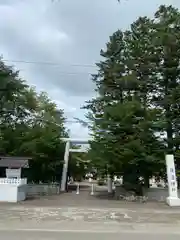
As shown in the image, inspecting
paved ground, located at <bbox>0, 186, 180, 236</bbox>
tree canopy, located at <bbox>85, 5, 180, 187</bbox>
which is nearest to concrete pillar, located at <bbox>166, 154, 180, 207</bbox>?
tree canopy, located at <bbox>85, 5, 180, 187</bbox>

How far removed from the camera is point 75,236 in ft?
30.8

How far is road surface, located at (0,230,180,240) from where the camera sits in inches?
355

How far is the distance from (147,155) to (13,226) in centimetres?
1415

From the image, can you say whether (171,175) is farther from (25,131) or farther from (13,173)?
(25,131)

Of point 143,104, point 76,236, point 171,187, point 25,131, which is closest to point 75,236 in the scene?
point 76,236

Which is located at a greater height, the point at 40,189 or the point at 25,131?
the point at 25,131

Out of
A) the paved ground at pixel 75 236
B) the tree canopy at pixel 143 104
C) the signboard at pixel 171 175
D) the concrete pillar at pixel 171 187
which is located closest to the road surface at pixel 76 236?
the paved ground at pixel 75 236

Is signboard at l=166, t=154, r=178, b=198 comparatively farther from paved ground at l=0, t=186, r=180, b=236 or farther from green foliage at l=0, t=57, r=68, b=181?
green foliage at l=0, t=57, r=68, b=181

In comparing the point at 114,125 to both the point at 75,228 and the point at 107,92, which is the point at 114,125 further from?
the point at 75,228

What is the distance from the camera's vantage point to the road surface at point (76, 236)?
355 inches

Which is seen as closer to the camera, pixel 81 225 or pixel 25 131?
pixel 81 225

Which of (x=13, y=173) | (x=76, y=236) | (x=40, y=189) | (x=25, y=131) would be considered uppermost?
(x=25, y=131)

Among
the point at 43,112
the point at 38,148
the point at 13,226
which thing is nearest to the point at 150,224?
the point at 13,226

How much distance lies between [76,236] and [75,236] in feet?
0.09
